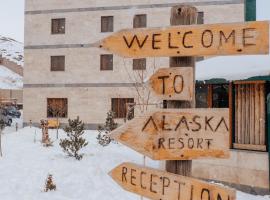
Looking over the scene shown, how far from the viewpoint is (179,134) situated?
239cm

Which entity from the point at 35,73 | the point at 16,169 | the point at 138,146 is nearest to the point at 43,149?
the point at 16,169

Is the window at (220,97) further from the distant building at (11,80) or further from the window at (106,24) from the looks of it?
the distant building at (11,80)

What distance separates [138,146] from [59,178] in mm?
7925

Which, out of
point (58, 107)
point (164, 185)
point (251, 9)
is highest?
point (251, 9)

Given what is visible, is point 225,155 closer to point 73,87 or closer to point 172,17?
point 172,17

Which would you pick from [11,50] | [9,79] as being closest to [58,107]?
[9,79]

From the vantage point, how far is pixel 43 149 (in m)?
14.7

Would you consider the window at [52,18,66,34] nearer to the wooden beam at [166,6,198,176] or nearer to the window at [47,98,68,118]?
the window at [47,98,68,118]

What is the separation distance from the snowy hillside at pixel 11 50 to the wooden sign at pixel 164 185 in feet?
215

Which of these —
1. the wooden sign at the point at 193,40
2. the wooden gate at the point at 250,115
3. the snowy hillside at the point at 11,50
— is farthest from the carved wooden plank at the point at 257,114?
the snowy hillside at the point at 11,50

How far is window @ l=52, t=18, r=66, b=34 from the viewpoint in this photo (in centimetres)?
2422

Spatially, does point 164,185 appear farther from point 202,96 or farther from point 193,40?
point 202,96

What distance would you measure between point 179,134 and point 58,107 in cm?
2202

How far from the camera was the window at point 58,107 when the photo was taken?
23763 mm
